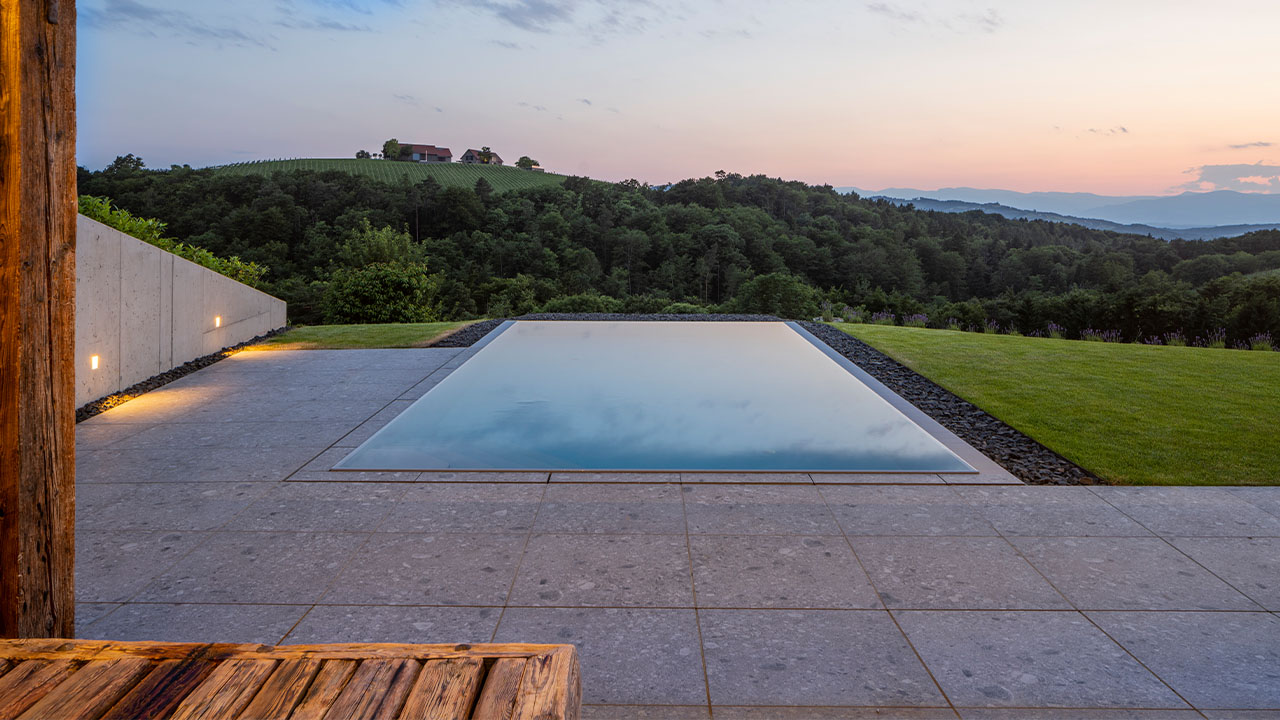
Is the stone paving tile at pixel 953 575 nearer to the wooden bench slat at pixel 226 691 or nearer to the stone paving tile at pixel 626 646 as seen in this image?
the stone paving tile at pixel 626 646

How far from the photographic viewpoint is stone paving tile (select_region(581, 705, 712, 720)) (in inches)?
82.2

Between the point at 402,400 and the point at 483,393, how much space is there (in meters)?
0.78

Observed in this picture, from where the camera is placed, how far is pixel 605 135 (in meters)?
24.0

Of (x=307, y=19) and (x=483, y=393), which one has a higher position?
(x=307, y=19)

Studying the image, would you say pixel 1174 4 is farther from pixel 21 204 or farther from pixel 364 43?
pixel 364 43

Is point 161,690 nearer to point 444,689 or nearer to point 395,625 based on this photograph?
point 444,689

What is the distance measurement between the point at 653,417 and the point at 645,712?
4065mm

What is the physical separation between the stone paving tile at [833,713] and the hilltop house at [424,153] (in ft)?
205

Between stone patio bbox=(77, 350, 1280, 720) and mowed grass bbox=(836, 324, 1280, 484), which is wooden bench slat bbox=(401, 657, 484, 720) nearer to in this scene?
stone patio bbox=(77, 350, 1280, 720)

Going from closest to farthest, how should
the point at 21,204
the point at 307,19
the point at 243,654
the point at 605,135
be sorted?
the point at 243,654 < the point at 21,204 < the point at 307,19 < the point at 605,135

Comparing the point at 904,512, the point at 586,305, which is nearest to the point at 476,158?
the point at 586,305

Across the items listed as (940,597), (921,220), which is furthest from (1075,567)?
(921,220)

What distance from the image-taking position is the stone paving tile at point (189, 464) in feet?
13.9

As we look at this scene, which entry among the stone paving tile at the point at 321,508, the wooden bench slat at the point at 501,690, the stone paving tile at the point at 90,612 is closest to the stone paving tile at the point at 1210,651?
the wooden bench slat at the point at 501,690
